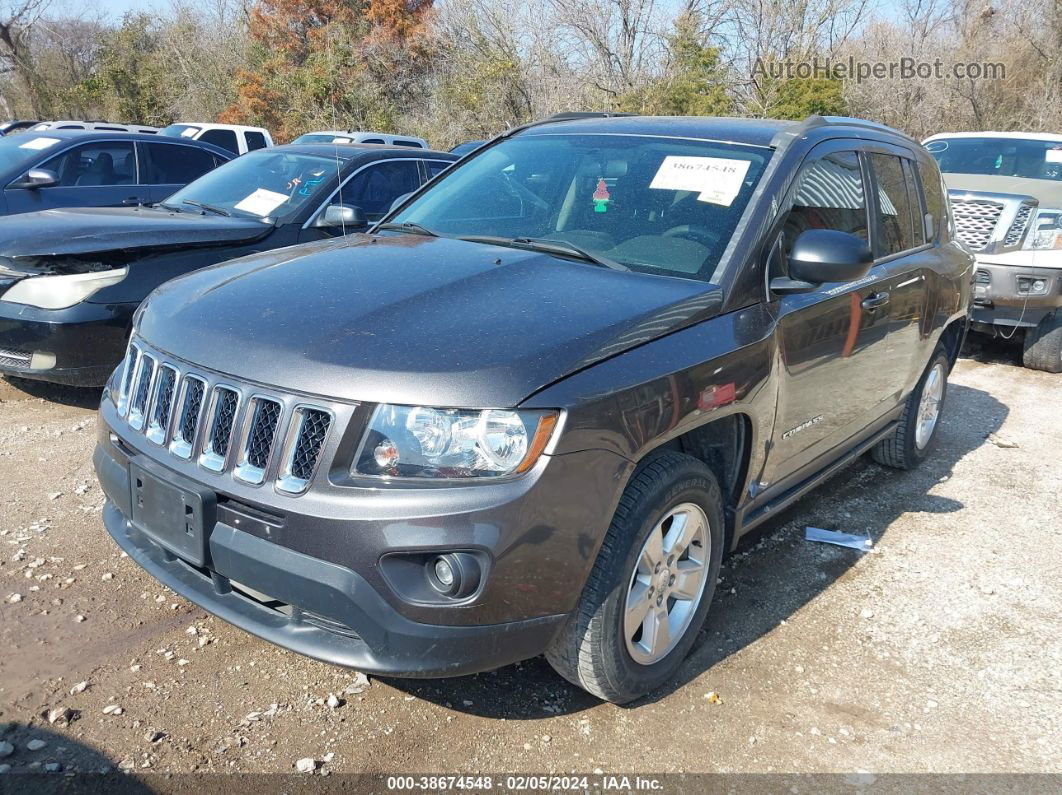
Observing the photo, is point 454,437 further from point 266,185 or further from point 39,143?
point 39,143

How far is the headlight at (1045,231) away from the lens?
25.2 feet

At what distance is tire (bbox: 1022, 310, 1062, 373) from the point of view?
7.74 metres

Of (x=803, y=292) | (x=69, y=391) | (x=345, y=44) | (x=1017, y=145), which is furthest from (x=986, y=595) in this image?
(x=345, y=44)

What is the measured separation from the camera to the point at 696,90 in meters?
19.5

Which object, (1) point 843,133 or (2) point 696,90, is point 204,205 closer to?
(1) point 843,133

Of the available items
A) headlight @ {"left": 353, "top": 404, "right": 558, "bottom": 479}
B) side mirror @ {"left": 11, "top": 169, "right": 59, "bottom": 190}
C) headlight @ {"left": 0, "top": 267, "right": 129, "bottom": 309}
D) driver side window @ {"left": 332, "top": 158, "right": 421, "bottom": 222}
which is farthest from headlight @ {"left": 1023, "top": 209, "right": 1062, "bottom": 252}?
side mirror @ {"left": 11, "top": 169, "right": 59, "bottom": 190}

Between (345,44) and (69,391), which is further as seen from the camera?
(345,44)

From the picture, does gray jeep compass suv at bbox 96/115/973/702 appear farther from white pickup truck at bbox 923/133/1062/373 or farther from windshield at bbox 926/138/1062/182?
windshield at bbox 926/138/1062/182

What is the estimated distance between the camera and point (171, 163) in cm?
875

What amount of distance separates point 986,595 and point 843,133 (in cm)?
211

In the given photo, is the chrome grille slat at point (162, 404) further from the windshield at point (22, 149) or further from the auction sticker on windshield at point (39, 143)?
the auction sticker on windshield at point (39, 143)

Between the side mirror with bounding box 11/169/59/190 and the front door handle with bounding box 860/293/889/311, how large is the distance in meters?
6.85

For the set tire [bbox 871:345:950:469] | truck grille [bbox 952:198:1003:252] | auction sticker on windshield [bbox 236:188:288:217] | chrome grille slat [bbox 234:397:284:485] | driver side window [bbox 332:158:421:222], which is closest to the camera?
chrome grille slat [bbox 234:397:284:485]

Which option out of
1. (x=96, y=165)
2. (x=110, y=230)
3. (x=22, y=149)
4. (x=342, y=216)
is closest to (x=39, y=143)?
(x=22, y=149)
